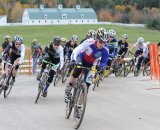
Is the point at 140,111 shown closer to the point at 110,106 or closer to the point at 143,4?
the point at 110,106

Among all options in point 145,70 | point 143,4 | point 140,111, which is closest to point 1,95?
point 140,111

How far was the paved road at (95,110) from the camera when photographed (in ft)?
32.7

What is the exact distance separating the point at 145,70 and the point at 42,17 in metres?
146

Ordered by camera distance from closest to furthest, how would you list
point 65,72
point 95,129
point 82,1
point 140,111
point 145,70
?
point 95,129 → point 140,111 → point 65,72 → point 145,70 → point 82,1

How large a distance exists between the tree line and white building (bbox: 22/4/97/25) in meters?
6.37

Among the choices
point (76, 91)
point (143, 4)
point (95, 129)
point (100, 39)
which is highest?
point (143, 4)

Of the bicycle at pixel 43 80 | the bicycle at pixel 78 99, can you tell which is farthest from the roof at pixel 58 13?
the bicycle at pixel 78 99

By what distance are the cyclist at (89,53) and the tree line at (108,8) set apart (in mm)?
147461

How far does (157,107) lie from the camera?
12.6 metres

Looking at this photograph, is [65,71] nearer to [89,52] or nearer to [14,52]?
[14,52]

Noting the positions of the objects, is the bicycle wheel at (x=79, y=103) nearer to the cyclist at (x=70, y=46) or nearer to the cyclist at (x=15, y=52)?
the cyclist at (x=15, y=52)

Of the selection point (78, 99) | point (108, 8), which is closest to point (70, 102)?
point (78, 99)

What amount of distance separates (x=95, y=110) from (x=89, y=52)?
1994 mm

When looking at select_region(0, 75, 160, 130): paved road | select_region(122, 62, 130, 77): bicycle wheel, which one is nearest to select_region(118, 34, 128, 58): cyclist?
select_region(122, 62, 130, 77): bicycle wheel
